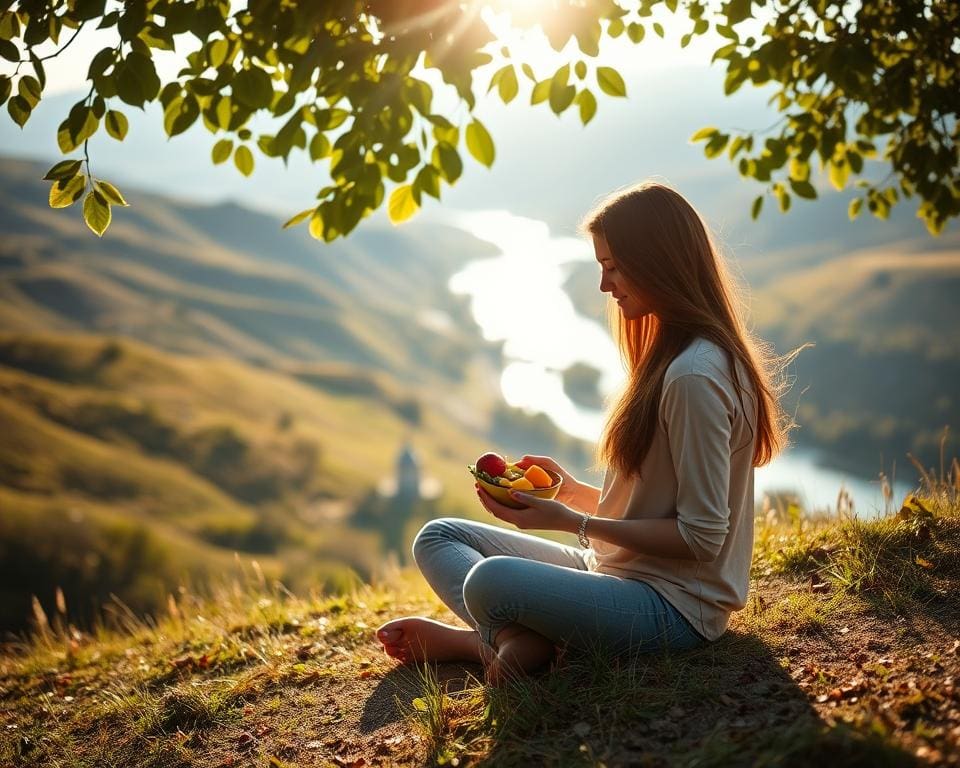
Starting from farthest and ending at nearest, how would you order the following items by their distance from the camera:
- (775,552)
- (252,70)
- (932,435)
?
(932,435), (775,552), (252,70)

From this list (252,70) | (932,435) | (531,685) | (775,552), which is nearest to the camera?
(252,70)

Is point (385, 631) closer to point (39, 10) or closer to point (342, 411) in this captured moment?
point (39, 10)

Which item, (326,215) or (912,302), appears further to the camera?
(912,302)

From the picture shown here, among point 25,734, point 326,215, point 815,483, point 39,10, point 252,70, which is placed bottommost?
point 815,483

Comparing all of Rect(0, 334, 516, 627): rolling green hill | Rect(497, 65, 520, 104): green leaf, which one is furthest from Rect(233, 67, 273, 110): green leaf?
Rect(0, 334, 516, 627): rolling green hill

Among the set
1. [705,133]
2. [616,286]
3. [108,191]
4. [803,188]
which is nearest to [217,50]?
[108,191]

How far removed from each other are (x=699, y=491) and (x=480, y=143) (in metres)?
1.92

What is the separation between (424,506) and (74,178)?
121 m

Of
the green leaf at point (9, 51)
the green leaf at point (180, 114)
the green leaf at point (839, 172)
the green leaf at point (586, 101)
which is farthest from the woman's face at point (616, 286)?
the green leaf at point (839, 172)

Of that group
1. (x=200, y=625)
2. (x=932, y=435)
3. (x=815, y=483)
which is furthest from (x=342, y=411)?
(x=200, y=625)

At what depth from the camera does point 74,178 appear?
4121mm

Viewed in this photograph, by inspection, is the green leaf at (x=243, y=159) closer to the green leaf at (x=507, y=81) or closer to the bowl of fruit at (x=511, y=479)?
the green leaf at (x=507, y=81)

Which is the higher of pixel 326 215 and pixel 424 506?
pixel 326 215

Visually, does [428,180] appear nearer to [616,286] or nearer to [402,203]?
[402,203]
